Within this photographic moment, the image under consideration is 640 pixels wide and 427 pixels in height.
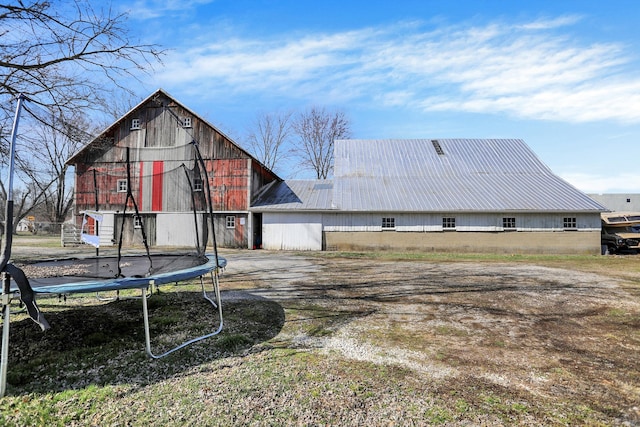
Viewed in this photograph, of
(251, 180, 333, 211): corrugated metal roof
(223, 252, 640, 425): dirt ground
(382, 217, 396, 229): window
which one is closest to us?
(223, 252, 640, 425): dirt ground

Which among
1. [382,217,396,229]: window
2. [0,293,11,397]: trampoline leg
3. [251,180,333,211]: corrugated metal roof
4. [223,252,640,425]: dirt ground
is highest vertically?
[251,180,333,211]: corrugated metal roof

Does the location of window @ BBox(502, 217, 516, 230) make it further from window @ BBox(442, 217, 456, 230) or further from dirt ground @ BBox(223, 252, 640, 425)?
dirt ground @ BBox(223, 252, 640, 425)

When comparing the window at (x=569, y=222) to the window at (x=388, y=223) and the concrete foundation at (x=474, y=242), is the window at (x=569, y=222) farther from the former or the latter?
the window at (x=388, y=223)

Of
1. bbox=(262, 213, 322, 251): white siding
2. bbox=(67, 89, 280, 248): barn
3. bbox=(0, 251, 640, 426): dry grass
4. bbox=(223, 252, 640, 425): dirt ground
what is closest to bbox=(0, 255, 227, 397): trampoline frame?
bbox=(0, 251, 640, 426): dry grass

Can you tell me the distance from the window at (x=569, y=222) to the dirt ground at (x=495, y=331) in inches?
414

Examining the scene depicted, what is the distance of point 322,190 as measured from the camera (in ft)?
70.2

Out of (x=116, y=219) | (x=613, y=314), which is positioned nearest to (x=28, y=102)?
(x=613, y=314)

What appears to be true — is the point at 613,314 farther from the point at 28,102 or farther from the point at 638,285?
the point at 28,102

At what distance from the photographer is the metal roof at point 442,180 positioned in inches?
724

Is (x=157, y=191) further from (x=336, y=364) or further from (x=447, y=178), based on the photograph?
(x=336, y=364)

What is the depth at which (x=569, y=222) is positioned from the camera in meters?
18.1

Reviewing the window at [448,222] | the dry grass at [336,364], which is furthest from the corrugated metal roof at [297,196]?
the dry grass at [336,364]

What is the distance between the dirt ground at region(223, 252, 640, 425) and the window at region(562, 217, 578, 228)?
34.5 ft

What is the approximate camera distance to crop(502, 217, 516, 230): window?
60.0 ft
